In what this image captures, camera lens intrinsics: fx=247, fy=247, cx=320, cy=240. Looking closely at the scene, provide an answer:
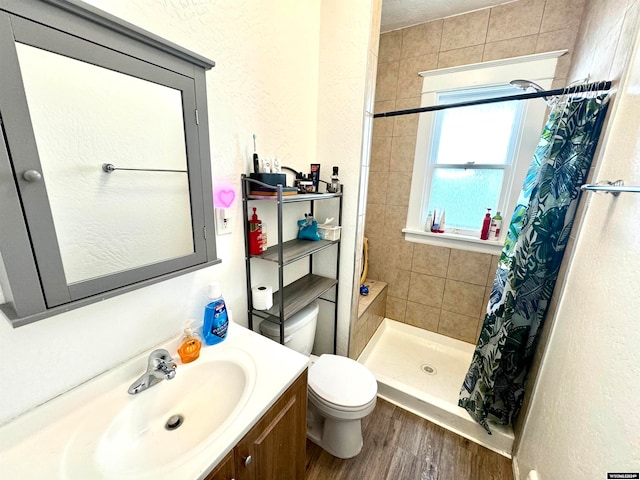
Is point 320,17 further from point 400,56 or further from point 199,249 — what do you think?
point 199,249

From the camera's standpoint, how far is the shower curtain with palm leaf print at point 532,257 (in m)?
1.06

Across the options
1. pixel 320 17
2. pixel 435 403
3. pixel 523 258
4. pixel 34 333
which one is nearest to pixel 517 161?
pixel 523 258

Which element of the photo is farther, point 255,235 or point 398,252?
point 398,252

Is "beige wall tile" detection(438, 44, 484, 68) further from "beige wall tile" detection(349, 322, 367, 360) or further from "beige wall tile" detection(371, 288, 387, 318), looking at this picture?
"beige wall tile" detection(349, 322, 367, 360)

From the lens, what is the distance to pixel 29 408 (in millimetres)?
645

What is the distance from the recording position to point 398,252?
231cm

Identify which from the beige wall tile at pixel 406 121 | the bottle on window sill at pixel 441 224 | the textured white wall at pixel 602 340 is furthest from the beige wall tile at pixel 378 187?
the textured white wall at pixel 602 340

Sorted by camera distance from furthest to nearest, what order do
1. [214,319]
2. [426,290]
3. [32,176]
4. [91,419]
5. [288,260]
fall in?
[426,290] → [288,260] → [214,319] → [91,419] → [32,176]

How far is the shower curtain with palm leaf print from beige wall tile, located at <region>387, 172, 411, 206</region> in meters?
0.97

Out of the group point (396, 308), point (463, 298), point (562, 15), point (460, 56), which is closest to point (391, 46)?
point (460, 56)

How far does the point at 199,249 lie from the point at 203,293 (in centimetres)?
23

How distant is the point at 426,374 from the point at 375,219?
4.47 ft

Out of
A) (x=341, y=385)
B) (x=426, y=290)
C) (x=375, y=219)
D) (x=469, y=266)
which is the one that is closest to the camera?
(x=341, y=385)

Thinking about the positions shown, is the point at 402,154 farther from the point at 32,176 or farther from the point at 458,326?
the point at 32,176
